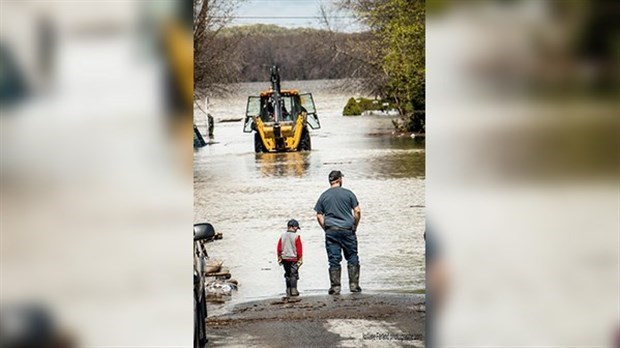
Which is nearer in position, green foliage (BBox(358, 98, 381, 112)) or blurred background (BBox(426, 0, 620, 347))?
blurred background (BBox(426, 0, 620, 347))

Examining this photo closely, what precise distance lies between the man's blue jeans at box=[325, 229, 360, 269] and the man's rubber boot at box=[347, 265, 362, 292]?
0.13 ft

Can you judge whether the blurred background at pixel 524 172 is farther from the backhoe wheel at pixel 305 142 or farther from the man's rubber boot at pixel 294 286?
the backhoe wheel at pixel 305 142

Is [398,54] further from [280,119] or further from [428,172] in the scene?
[428,172]

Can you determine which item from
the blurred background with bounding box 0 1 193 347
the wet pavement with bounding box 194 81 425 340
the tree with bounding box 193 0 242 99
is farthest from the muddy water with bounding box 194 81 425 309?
the blurred background with bounding box 0 1 193 347

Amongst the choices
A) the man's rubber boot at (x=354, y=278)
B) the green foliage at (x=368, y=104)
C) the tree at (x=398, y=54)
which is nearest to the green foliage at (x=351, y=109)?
the green foliage at (x=368, y=104)

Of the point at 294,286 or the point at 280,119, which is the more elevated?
the point at 280,119

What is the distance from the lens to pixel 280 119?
789 cm

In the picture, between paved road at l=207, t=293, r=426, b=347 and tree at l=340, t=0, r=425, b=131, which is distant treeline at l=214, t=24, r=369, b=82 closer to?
tree at l=340, t=0, r=425, b=131

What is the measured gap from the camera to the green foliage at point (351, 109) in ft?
25.8

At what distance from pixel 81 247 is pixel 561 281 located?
2.25m

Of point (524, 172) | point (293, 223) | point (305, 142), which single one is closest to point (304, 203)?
point (293, 223)

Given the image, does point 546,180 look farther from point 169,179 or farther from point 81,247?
point 81,247

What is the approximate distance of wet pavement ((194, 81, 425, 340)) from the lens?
7.60 meters

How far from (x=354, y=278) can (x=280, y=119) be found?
107 cm
